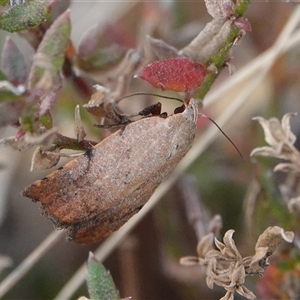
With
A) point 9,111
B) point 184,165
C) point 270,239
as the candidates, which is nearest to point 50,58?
point 9,111

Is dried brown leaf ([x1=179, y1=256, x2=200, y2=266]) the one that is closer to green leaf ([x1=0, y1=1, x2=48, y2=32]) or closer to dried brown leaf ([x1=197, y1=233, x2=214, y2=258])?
dried brown leaf ([x1=197, y1=233, x2=214, y2=258])

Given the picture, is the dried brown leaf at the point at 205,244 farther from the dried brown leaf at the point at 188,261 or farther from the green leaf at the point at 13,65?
the green leaf at the point at 13,65

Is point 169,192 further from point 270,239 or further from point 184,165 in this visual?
point 270,239

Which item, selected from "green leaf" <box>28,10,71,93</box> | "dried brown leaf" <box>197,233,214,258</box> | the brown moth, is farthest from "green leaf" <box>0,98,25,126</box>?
"dried brown leaf" <box>197,233,214,258</box>

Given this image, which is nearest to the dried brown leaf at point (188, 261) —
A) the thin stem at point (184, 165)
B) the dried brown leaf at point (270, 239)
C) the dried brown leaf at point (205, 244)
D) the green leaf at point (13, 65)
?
the dried brown leaf at point (205, 244)

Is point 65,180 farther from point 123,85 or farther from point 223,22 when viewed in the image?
point 223,22

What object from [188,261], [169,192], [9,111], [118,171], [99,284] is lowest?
[169,192]
